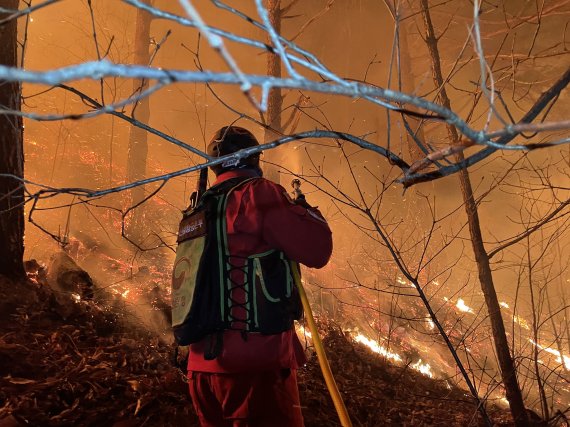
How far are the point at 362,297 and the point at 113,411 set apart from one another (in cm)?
1005

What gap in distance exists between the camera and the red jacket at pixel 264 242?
217 cm

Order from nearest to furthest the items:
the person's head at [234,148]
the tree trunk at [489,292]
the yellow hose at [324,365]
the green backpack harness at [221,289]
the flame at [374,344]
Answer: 1. the yellow hose at [324,365]
2. the green backpack harness at [221,289]
3. the person's head at [234,148]
4. the tree trunk at [489,292]
5. the flame at [374,344]

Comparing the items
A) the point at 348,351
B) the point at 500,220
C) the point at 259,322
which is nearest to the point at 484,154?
the point at 259,322

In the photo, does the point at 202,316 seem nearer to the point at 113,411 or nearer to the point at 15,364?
the point at 113,411

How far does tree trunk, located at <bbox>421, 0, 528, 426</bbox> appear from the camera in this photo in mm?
3410

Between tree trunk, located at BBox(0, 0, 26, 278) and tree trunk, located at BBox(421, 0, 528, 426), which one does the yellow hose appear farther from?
tree trunk, located at BBox(0, 0, 26, 278)

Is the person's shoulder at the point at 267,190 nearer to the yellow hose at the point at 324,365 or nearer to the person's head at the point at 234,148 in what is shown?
the person's head at the point at 234,148

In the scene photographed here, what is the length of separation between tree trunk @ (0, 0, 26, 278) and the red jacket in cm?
315

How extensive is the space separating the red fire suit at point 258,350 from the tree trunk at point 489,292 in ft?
5.99

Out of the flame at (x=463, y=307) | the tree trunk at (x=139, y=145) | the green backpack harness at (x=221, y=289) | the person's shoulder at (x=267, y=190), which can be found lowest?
the green backpack harness at (x=221, y=289)

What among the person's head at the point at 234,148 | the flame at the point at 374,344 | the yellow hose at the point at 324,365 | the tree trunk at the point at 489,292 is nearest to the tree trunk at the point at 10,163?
the person's head at the point at 234,148

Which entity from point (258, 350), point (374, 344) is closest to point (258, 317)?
point (258, 350)

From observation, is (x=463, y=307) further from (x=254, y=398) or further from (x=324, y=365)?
(x=254, y=398)

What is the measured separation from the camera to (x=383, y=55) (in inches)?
734
